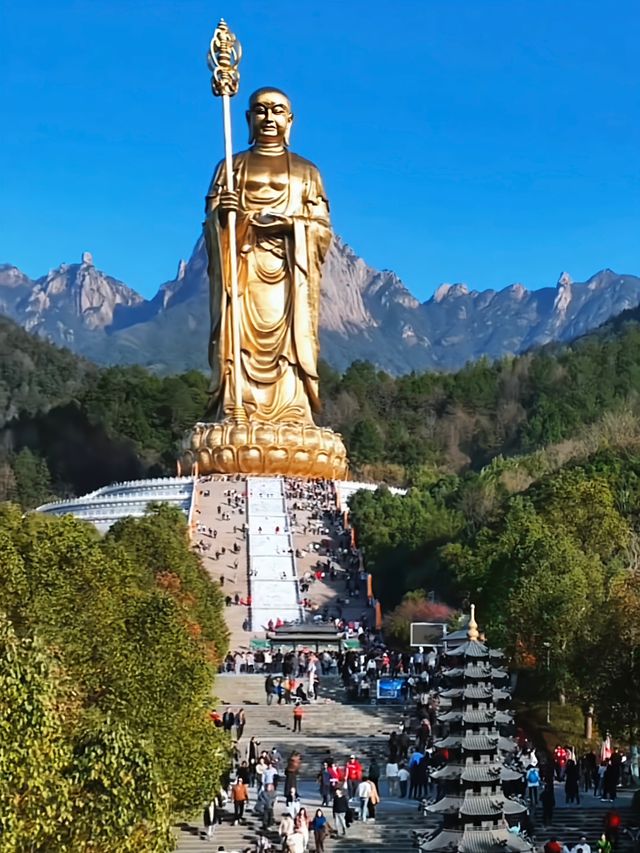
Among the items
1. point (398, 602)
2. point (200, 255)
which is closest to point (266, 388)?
point (398, 602)

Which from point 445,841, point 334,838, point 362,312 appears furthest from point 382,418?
point 362,312

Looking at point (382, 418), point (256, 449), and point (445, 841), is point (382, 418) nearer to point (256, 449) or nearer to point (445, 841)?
point (256, 449)

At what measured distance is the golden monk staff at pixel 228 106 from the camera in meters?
34.0

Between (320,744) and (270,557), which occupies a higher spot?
(270,557)

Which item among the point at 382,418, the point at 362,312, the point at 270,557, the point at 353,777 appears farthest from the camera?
the point at 362,312

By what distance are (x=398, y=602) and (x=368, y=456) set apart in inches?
872

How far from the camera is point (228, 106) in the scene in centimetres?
3469

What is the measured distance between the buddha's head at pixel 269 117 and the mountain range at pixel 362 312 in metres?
86.6

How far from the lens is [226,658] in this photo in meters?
21.2

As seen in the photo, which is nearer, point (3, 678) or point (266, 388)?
point (3, 678)

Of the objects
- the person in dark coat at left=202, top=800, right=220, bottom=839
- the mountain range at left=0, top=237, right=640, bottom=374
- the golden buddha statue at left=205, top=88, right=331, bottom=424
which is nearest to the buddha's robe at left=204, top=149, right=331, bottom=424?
the golden buddha statue at left=205, top=88, right=331, bottom=424

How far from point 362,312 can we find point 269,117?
111740 mm

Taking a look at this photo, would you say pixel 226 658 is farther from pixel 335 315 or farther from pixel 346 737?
pixel 335 315

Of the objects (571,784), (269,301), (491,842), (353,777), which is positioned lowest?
(491,842)
